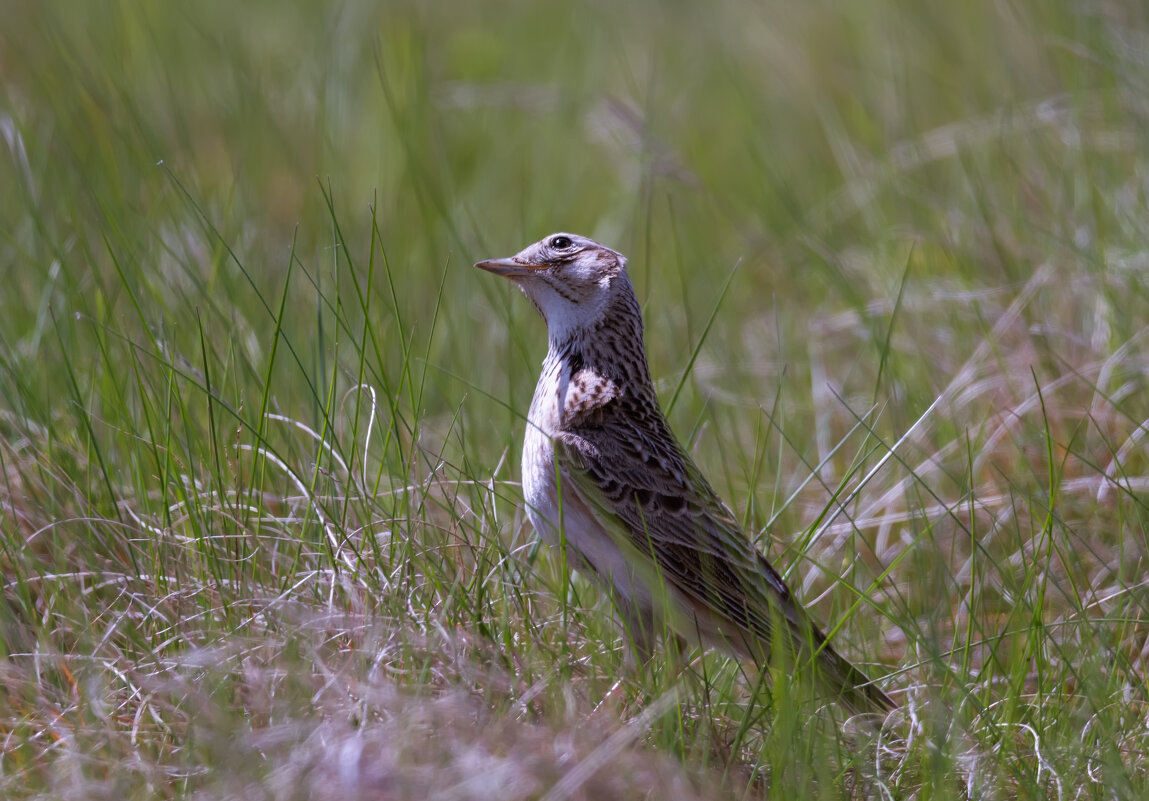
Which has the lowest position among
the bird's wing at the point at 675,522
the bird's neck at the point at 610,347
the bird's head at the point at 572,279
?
the bird's wing at the point at 675,522

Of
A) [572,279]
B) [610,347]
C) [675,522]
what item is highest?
[572,279]

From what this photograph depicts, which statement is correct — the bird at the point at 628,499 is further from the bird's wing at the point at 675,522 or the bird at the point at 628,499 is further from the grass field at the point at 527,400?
the grass field at the point at 527,400

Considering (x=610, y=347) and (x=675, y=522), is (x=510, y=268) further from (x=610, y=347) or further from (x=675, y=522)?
(x=675, y=522)

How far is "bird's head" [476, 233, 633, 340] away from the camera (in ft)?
14.4

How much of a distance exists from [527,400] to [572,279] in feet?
2.92

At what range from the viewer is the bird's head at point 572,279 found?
4.38 m

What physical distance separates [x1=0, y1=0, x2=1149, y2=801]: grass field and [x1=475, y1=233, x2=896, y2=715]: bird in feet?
0.54

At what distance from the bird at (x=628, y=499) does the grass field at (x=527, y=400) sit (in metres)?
0.16

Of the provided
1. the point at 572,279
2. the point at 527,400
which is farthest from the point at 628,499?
the point at 527,400

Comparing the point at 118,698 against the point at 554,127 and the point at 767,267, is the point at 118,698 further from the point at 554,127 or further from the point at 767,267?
the point at 554,127

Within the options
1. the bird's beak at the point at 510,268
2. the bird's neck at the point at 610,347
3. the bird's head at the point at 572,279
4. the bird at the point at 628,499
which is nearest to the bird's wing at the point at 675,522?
the bird at the point at 628,499

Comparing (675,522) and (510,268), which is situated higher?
(510,268)

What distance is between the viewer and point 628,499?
160 inches

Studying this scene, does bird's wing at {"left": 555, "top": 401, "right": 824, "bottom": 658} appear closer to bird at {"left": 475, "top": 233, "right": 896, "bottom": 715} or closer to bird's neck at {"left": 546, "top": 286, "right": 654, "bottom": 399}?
bird at {"left": 475, "top": 233, "right": 896, "bottom": 715}
